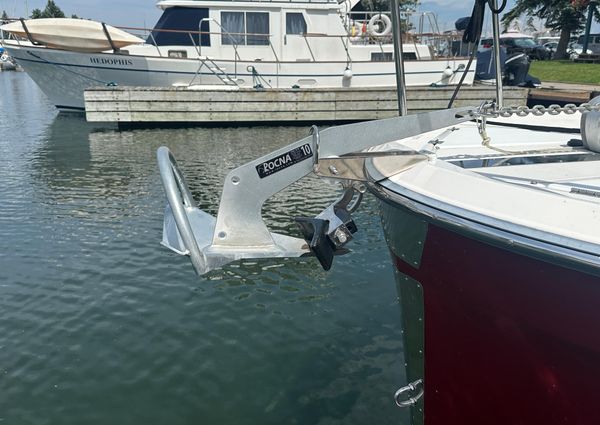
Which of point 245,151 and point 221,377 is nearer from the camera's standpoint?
point 221,377

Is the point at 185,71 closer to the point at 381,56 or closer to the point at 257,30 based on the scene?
the point at 257,30

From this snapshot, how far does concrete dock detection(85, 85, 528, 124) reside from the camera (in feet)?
46.1

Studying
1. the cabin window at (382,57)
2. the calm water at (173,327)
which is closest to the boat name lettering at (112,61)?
the cabin window at (382,57)

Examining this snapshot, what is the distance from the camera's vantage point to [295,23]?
52.0ft

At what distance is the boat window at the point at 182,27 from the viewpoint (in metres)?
15.5

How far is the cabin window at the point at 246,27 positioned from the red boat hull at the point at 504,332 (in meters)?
14.3

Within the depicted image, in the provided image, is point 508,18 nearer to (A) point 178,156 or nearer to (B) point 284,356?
(A) point 178,156

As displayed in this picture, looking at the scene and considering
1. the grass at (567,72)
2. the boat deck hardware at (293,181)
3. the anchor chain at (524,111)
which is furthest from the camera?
the grass at (567,72)

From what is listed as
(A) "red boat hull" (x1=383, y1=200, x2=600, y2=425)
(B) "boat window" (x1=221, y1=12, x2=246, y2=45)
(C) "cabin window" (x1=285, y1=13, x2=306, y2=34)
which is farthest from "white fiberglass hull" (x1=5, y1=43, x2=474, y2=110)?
(A) "red boat hull" (x1=383, y1=200, x2=600, y2=425)

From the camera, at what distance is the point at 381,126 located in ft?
8.27

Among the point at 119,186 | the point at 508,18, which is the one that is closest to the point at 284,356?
the point at 119,186

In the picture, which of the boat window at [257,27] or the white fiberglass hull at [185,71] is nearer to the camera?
the white fiberglass hull at [185,71]

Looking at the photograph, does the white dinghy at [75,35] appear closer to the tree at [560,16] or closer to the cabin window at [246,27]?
the cabin window at [246,27]

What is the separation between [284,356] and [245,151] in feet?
26.6
